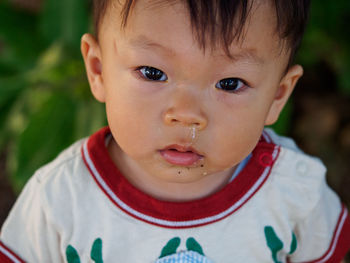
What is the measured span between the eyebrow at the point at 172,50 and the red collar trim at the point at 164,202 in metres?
Result: 0.39

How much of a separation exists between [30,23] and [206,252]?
2.02 meters

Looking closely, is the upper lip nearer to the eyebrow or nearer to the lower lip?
the lower lip

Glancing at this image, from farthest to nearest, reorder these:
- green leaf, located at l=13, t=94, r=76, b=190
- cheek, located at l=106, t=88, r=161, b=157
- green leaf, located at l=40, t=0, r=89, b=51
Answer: green leaf, located at l=40, t=0, r=89, b=51 < green leaf, located at l=13, t=94, r=76, b=190 < cheek, located at l=106, t=88, r=161, b=157

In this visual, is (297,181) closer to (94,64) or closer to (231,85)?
(231,85)

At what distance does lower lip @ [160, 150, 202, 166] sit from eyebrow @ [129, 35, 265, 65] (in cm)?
24

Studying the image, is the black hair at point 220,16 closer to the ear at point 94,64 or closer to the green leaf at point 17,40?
the ear at point 94,64

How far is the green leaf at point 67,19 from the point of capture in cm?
260

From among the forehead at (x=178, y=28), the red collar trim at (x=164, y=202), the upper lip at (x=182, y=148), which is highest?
the forehead at (x=178, y=28)

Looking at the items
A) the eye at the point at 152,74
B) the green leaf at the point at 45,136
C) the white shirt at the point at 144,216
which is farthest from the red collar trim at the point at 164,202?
the green leaf at the point at 45,136

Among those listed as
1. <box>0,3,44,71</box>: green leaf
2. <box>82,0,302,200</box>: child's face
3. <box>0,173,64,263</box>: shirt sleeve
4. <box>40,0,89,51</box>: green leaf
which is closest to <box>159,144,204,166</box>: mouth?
<box>82,0,302,200</box>: child's face

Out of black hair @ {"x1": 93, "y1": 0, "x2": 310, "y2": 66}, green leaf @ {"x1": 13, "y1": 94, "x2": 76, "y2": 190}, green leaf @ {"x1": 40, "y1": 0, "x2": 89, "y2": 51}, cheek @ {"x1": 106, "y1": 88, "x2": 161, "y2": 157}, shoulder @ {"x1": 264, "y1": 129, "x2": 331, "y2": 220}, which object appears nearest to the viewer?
black hair @ {"x1": 93, "y1": 0, "x2": 310, "y2": 66}

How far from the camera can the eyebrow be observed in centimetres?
105

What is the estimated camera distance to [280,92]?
132 cm

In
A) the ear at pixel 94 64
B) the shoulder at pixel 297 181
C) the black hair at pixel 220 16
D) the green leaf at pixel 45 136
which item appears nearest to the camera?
the black hair at pixel 220 16
